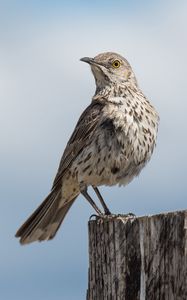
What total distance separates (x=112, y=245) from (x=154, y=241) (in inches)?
16.4

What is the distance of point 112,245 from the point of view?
4.49 meters

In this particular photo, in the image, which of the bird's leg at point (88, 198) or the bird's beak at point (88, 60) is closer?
the bird's leg at point (88, 198)

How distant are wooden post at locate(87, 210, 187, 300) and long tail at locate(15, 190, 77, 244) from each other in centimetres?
414

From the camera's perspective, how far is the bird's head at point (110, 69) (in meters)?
9.80

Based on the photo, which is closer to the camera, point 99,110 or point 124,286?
point 124,286

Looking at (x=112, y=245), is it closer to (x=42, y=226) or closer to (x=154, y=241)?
(x=154, y=241)

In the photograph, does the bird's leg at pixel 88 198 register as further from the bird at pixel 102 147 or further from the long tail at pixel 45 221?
the long tail at pixel 45 221

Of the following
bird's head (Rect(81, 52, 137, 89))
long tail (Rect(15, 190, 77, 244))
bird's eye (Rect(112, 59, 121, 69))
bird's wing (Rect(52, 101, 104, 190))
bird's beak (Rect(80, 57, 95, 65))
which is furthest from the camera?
bird's eye (Rect(112, 59, 121, 69))

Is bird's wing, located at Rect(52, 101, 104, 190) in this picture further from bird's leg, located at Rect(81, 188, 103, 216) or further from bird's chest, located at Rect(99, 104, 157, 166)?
bird's leg, located at Rect(81, 188, 103, 216)

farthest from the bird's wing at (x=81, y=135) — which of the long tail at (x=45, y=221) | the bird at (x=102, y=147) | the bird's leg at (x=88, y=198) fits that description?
the bird's leg at (x=88, y=198)

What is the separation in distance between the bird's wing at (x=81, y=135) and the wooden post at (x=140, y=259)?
4.31 meters

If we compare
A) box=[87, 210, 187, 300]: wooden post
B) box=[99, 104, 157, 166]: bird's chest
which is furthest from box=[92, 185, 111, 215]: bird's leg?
box=[87, 210, 187, 300]: wooden post

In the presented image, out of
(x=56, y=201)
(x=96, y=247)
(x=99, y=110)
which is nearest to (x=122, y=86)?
(x=99, y=110)

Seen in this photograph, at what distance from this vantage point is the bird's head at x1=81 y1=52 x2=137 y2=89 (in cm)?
980
